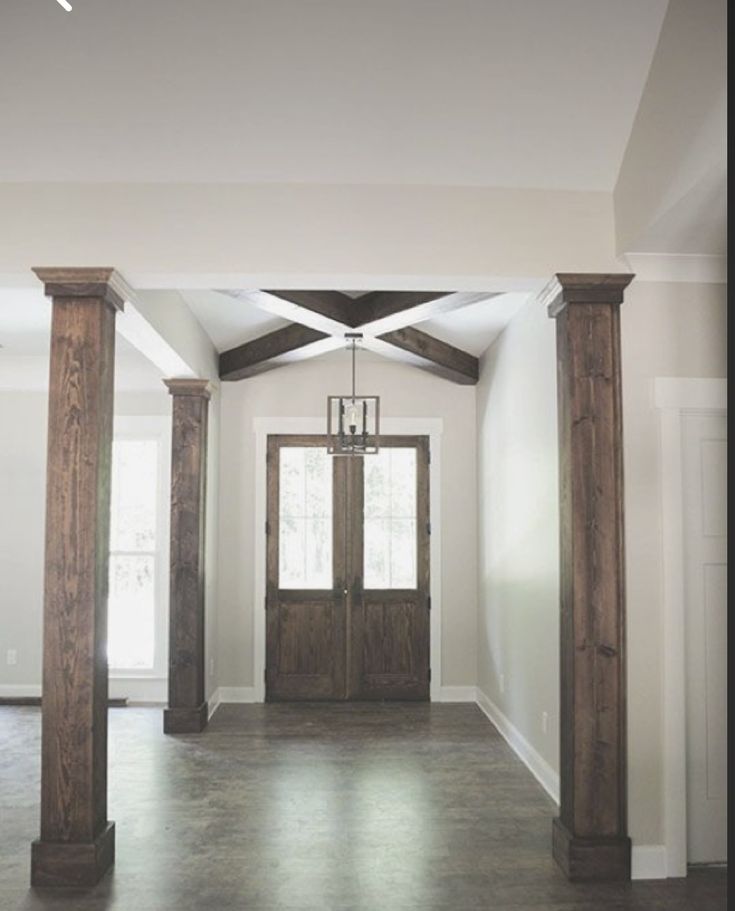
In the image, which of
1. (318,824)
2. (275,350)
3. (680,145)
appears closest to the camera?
(680,145)

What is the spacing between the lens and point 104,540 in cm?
387

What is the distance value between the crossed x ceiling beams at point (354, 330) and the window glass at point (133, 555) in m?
1.11

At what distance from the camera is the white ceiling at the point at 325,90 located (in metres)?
3.12

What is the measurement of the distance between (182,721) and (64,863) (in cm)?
272

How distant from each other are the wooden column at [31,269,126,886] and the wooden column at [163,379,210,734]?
96.2 inches

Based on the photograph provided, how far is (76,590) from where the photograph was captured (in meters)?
3.72

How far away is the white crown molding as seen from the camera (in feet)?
12.6

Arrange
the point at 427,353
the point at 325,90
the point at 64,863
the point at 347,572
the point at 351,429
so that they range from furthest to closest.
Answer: the point at 347,572 < the point at 427,353 < the point at 351,429 < the point at 64,863 < the point at 325,90

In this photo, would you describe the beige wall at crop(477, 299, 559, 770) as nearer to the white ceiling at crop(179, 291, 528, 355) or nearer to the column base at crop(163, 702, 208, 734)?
the white ceiling at crop(179, 291, 528, 355)

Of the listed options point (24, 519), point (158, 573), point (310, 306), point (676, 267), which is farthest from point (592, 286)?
point (24, 519)

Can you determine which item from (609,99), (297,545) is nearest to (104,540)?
(609,99)

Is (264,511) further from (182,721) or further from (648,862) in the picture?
(648,862)

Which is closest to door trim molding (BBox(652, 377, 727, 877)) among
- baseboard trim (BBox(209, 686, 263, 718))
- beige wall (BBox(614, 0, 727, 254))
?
beige wall (BBox(614, 0, 727, 254))

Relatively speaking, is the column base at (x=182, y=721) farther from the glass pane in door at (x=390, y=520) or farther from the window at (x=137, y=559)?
the glass pane in door at (x=390, y=520)
